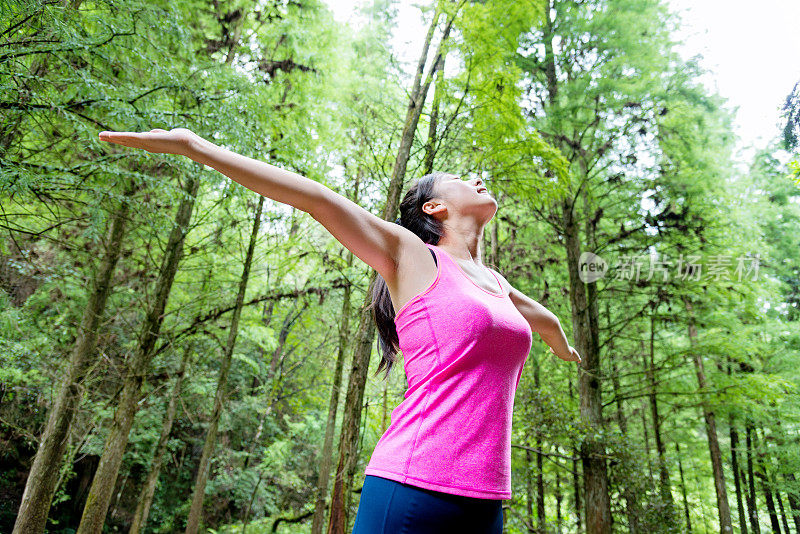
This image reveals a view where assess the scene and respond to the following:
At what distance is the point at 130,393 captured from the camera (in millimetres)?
5855

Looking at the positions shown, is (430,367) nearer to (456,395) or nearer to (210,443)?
(456,395)

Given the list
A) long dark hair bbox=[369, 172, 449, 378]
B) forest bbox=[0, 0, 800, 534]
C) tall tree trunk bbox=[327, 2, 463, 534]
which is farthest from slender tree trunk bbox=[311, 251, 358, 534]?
long dark hair bbox=[369, 172, 449, 378]

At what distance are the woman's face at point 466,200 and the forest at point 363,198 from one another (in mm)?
2272

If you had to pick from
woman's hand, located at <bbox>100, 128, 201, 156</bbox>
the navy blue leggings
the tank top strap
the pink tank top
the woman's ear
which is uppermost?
the woman's ear

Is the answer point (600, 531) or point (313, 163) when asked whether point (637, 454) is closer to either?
point (600, 531)

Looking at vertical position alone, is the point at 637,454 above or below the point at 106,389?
below

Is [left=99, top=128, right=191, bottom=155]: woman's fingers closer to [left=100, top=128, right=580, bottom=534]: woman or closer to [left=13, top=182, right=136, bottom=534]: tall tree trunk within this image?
[left=100, top=128, right=580, bottom=534]: woman

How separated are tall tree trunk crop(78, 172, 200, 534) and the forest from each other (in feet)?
0.11

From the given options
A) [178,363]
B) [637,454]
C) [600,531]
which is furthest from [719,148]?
[178,363]

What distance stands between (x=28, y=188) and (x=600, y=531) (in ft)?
24.7

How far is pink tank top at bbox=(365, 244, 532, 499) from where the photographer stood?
95cm

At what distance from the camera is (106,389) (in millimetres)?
12273

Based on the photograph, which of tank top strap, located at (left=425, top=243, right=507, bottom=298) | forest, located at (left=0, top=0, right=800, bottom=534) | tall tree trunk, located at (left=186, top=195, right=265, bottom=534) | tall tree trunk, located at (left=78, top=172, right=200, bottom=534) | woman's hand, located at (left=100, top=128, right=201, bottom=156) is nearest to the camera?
woman's hand, located at (left=100, top=128, right=201, bottom=156)

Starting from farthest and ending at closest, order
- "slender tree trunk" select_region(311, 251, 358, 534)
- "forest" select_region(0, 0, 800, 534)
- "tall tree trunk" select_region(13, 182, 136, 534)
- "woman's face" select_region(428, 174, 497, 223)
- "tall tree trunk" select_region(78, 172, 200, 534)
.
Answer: "slender tree trunk" select_region(311, 251, 358, 534)
"tall tree trunk" select_region(13, 182, 136, 534)
"tall tree trunk" select_region(78, 172, 200, 534)
"forest" select_region(0, 0, 800, 534)
"woman's face" select_region(428, 174, 497, 223)
